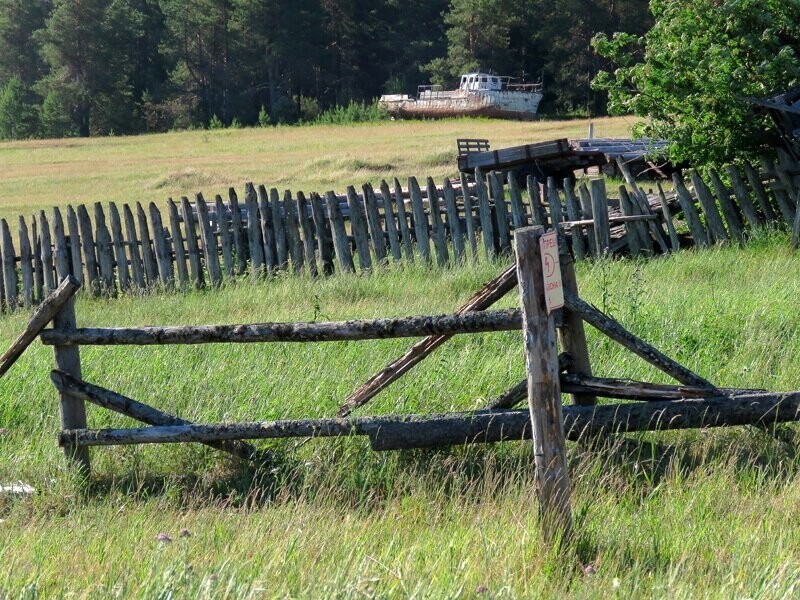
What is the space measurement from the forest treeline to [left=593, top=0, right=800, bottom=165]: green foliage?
47.2 m

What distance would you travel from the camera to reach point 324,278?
36.6ft

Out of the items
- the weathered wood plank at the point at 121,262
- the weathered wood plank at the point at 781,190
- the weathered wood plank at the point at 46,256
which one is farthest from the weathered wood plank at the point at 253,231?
the weathered wood plank at the point at 781,190

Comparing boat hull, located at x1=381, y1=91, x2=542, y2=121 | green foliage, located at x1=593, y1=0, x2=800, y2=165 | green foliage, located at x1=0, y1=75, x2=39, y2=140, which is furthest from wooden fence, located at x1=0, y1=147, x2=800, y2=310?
green foliage, located at x1=0, y1=75, x2=39, y2=140

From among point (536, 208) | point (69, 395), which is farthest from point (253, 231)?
point (69, 395)

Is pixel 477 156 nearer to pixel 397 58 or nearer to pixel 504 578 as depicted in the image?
pixel 504 578

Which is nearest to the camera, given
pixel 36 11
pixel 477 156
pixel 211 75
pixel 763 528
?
pixel 763 528

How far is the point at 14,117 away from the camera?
63.9 metres

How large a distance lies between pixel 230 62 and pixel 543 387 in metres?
63.5

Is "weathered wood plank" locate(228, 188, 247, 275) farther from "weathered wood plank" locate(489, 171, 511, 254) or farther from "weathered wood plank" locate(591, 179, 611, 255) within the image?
"weathered wood plank" locate(591, 179, 611, 255)

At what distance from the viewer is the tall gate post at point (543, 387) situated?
145 inches

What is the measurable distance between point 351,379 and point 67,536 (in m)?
2.35

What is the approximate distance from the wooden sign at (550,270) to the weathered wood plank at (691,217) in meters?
7.99

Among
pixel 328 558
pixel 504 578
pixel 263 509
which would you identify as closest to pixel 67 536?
pixel 263 509

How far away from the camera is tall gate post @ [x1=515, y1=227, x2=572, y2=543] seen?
145 inches
